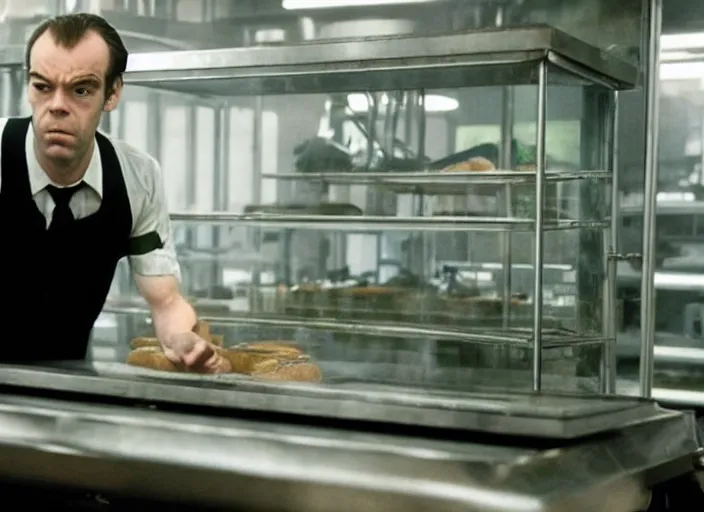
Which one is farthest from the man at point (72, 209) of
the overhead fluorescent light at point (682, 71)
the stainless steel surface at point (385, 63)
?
the overhead fluorescent light at point (682, 71)

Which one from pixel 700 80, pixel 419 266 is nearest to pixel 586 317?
pixel 419 266

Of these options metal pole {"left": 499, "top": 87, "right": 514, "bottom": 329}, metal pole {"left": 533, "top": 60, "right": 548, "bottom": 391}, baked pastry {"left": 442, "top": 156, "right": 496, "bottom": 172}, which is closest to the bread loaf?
metal pole {"left": 533, "top": 60, "right": 548, "bottom": 391}

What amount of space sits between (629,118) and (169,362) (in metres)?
1.72

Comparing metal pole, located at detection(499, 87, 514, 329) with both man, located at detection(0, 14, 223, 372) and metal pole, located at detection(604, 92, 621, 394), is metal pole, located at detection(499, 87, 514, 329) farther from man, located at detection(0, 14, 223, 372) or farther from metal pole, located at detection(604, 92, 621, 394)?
man, located at detection(0, 14, 223, 372)

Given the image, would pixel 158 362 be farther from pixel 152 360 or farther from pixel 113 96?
pixel 113 96

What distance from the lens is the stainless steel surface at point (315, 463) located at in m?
0.95

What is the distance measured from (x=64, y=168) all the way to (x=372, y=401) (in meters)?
0.74

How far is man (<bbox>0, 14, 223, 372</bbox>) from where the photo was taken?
1.64 m

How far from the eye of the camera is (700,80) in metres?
2.95

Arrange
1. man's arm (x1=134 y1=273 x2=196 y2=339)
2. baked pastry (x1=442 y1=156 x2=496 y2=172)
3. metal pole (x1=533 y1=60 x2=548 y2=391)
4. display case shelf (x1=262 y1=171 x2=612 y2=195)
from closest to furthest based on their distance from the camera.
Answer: man's arm (x1=134 y1=273 x2=196 y2=339) → metal pole (x1=533 y1=60 x2=548 y2=391) → display case shelf (x1=262 y1=171 x2=612 y2=195) → baked pastry (x1=442 y1=156 x2=496 y2=172)

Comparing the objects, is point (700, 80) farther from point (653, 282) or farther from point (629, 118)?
point (653, 282)

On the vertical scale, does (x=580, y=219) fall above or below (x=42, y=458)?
above

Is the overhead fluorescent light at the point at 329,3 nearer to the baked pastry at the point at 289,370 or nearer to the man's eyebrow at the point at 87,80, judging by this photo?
the man's eyebrow at the point at 87,80

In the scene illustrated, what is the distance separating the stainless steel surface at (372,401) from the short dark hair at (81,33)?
0.53 metres
